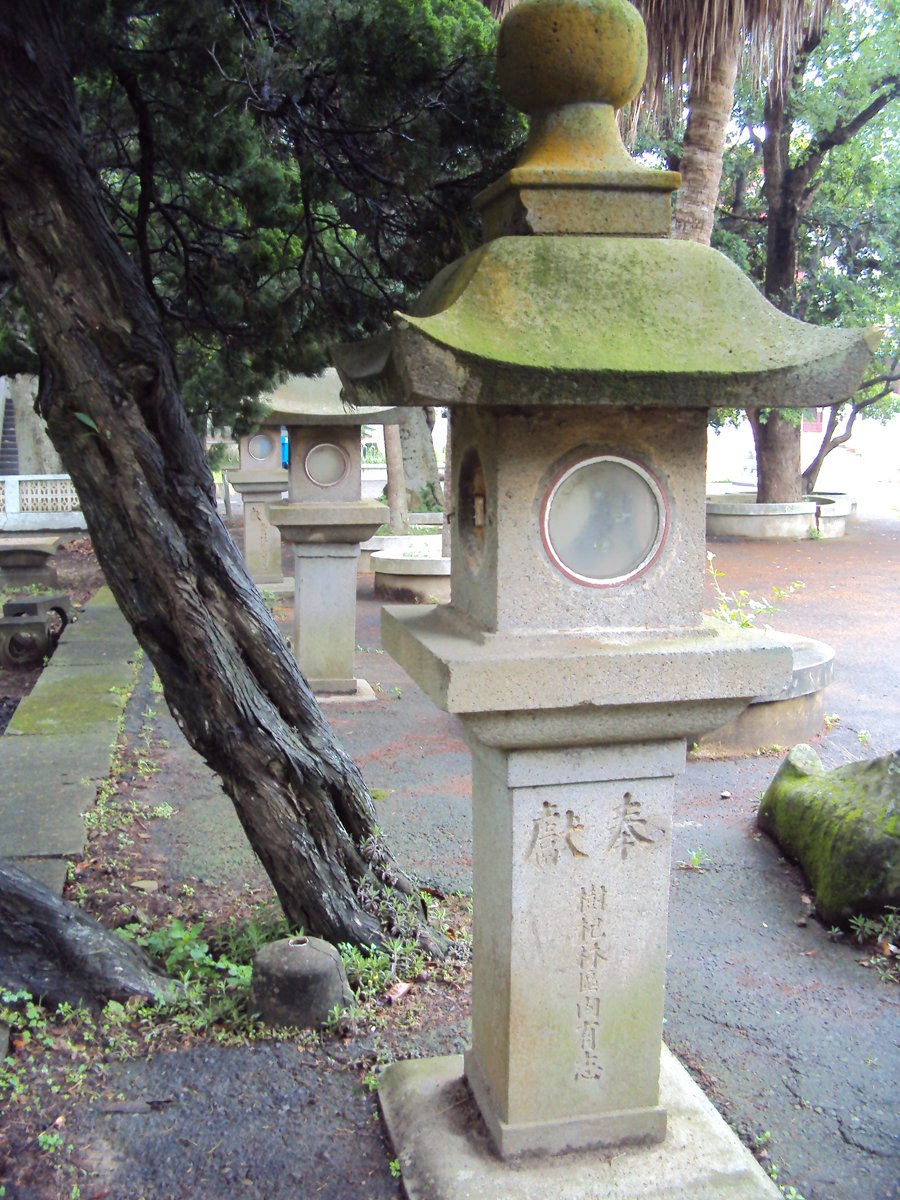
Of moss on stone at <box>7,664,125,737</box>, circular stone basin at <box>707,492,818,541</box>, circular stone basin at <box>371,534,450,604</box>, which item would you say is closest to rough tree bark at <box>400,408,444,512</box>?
circular stone basin at <box>707,492,818,541</box>

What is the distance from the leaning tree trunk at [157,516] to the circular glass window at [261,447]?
10301 mm

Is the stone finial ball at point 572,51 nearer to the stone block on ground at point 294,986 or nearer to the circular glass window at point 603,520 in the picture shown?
the circular glass window at point 603,520

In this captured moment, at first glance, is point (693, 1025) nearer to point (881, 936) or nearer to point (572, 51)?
point (881, 936)

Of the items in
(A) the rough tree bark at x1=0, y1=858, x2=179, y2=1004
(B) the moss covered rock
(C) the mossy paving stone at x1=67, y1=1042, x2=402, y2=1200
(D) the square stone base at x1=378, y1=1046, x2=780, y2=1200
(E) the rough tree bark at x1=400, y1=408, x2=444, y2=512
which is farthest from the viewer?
(E) the rough tree bark at x1=400, y1=408, x2=444, y2=512

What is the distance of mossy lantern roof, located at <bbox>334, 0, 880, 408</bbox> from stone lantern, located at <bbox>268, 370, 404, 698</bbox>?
598 cm

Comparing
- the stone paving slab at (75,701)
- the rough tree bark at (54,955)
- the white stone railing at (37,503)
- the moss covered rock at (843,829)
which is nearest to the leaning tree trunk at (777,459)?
the white stone railing at (37,503)

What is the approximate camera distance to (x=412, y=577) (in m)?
12.6

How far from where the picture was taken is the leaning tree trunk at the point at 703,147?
771 cm

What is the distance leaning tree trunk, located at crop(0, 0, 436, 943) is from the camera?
371 centimetres

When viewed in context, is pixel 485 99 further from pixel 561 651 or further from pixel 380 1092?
pixel 380 1092

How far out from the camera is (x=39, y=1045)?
3621mm

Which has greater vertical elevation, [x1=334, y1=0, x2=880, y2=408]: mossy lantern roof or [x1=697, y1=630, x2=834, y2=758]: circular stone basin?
[x1=334, y1=0, x2=880, y2=408]: mossy lantern roof

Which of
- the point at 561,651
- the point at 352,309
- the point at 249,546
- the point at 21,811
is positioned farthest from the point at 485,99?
the point at 249,546

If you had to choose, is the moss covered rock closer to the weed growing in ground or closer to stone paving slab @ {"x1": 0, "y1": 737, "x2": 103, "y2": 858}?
the weed growing in ground
